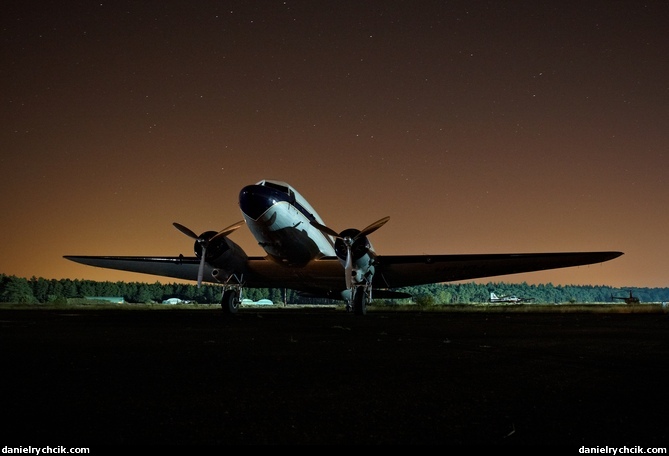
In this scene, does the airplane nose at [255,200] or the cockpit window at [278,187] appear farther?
the cockpit window at [278,187]

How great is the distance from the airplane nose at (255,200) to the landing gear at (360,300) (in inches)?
253

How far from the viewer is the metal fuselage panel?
79.9 feet

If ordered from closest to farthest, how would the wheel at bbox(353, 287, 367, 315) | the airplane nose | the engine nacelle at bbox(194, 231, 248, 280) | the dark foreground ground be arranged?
the dark foreground ground → the airplane nose → the wheel at bbox(353, 287, 367, 315) → the engine nacelle at bbox(194, 231, 248, 280)

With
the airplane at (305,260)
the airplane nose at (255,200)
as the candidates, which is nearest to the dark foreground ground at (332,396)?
the airplane nose at (255,200)

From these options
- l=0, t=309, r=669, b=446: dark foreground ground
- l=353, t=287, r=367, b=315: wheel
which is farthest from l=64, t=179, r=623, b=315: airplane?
l=0, t=309, r=669, b=446: dark foreground ground

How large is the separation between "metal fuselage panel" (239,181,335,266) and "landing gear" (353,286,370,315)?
295 cm

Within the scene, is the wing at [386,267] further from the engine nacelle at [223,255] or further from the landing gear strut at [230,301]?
the landing gear strut at [230,301]

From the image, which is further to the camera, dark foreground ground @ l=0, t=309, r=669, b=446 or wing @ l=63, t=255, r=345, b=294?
wing @ l=63, t=255, r=345, b=294

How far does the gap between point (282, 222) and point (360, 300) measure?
560 centimetres

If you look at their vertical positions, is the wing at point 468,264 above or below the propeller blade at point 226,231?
below

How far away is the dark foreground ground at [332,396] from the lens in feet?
13.4

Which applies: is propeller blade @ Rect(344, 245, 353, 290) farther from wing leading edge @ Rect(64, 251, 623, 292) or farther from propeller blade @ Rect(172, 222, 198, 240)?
propeller blade @ Rect(172, 222, 198, 240)

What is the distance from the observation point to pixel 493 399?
18.0 ft

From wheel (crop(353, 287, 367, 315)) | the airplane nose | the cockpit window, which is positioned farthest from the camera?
wheel (crop(353, 287, 367, 315))
